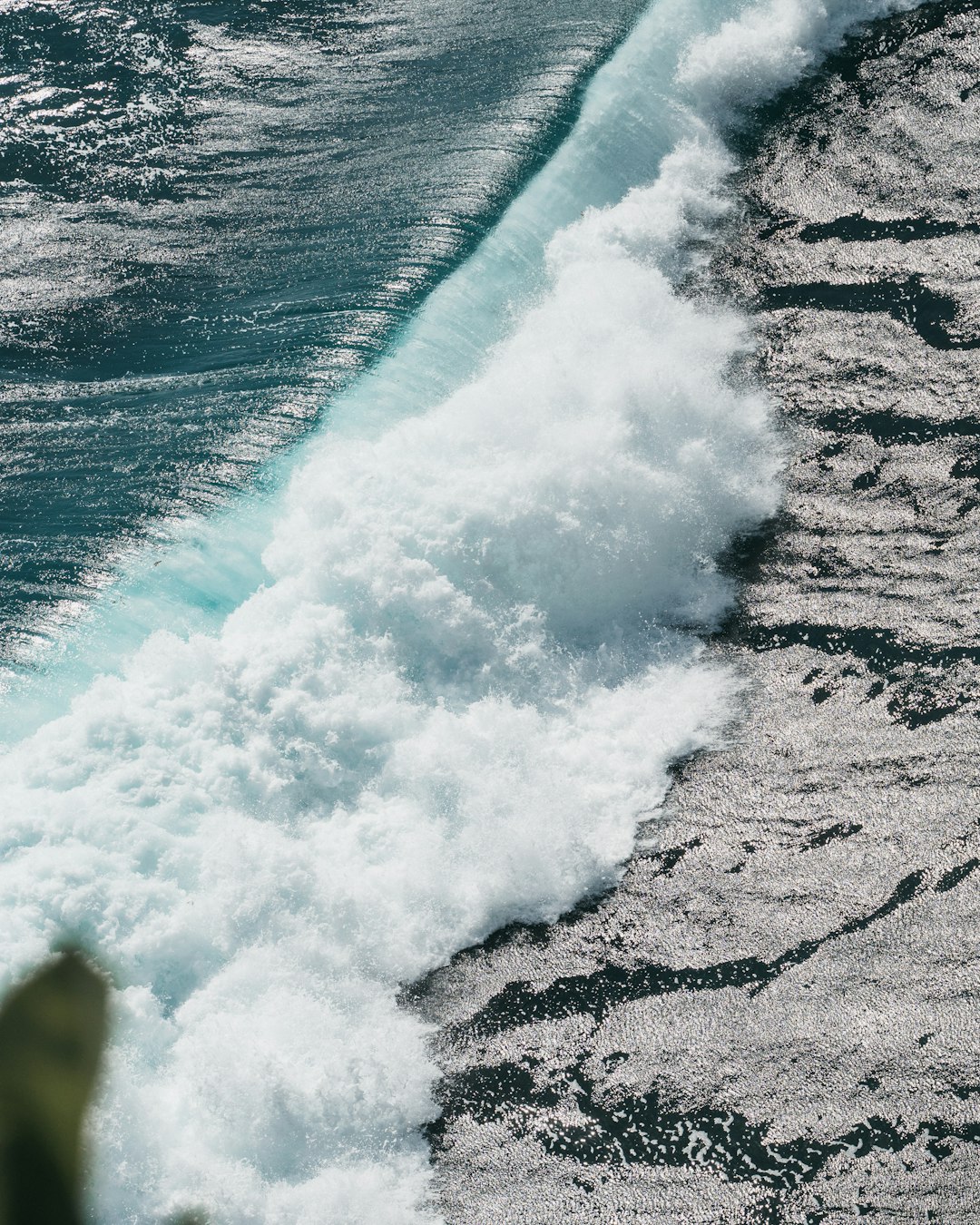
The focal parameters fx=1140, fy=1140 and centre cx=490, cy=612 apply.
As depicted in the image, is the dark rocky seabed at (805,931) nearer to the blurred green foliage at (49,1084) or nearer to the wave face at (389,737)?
the wave face at (389,737)

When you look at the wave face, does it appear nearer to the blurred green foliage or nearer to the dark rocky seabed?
the blurred green foliage

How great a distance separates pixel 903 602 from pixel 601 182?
4783mm

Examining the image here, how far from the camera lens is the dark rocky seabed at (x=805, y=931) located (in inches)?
214

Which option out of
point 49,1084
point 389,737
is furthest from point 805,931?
point 49,1084

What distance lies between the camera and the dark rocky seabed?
543 cm

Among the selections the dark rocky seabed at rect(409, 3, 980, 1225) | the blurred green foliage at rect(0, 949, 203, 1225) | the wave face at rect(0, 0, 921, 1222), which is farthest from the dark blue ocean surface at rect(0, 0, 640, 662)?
the dark rocky seabed at rect(409, 3, 980, 1225)

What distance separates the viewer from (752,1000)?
5855 millimetres

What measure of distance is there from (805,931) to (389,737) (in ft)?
8.35

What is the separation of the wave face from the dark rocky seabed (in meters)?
0.27

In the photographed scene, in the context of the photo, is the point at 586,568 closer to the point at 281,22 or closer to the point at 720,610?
the point at 720,610

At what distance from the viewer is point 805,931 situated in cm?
605

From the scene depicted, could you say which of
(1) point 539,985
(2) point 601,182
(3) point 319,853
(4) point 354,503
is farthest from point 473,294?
(1) point 539,985

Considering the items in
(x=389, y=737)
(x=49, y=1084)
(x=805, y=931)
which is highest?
(x=389, y=737)

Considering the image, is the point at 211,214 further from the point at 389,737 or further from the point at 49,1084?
the point at 49,1084
